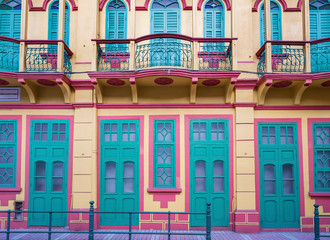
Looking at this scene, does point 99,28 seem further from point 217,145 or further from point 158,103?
point 217,145

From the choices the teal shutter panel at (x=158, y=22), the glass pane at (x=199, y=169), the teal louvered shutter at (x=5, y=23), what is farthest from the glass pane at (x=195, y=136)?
the teal louvered shutter at (x=5, y=23)

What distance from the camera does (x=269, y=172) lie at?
881 cm

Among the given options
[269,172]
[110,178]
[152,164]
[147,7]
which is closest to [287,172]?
[269,172]

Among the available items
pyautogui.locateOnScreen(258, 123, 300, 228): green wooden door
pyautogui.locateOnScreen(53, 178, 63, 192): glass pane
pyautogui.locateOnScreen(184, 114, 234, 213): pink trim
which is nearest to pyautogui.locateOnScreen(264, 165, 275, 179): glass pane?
pyautogui.locateOnScreen(258, 123, 300, 228): green wooden door

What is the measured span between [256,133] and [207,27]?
4080 mm

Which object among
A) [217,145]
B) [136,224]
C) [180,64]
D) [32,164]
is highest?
[180,64]

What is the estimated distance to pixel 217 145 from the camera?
885cm

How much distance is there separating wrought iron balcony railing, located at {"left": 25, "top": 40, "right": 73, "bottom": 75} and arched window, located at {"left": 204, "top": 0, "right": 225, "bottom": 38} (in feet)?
15.9

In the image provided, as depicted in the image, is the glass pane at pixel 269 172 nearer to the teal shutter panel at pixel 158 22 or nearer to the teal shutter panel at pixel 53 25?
the teal shutter panel at pixel 158 22

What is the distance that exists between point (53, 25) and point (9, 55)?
1.83m

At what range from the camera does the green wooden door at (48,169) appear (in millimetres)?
8750

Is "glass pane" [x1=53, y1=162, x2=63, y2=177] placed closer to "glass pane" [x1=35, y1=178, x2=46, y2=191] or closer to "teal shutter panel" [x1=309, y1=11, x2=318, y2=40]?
"glass pane" [x1=35, y1=178, x2=46, y2=191]

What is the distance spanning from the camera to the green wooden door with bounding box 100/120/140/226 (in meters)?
8.72

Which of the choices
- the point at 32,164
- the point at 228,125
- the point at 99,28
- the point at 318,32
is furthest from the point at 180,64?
the point at 32,164
